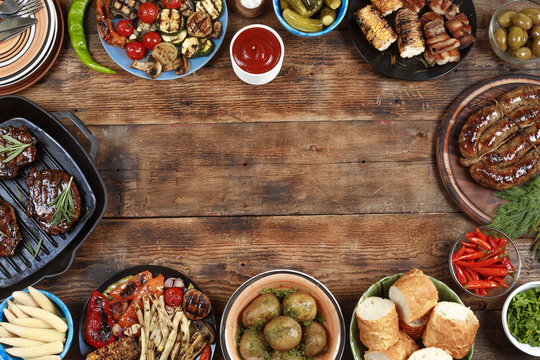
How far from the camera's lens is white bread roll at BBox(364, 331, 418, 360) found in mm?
1919

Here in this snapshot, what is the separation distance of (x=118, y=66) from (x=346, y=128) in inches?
53.6

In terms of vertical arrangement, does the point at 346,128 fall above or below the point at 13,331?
above

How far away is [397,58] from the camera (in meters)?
2.29

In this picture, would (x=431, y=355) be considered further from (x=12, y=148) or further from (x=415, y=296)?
(x=12, y=148)

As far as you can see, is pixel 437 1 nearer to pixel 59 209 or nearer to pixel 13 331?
pixel 59 209

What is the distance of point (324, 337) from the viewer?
1987 millimetres

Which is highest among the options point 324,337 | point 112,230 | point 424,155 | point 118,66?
point 118,66

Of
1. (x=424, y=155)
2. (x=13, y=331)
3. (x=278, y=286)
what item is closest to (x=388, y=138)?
(x=424, y=155)

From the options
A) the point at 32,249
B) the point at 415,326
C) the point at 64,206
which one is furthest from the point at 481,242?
the point at 32,249

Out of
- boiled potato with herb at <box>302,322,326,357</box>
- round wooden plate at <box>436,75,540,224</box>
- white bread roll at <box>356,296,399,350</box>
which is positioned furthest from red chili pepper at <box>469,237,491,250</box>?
boiled potato with herb at <box>302,322,326,357</box>

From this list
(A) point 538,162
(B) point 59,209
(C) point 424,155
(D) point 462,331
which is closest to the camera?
(D) point 462,331

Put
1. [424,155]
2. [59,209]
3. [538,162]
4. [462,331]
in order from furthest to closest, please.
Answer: [424,155], [538,162], [59,209], [462,331]

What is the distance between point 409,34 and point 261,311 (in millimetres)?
1646

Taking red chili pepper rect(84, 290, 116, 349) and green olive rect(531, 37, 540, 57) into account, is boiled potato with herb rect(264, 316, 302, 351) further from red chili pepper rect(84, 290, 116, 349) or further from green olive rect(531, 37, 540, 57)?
green olive rect(531, 37, 540, 57)
